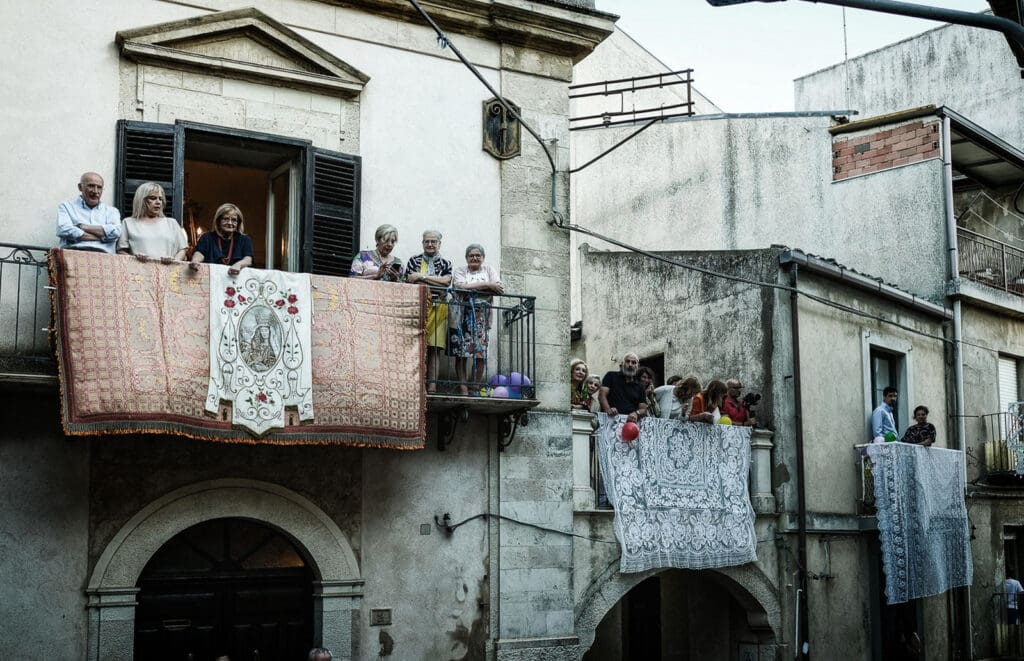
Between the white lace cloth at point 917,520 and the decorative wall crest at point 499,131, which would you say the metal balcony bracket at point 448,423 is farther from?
the white lace cloth at point 917,520

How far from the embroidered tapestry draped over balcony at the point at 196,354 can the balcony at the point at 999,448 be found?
1197 cm

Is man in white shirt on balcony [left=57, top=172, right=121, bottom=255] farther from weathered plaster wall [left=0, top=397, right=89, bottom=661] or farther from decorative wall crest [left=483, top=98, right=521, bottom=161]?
decorative wall crest [left=483, top=98, right=521, bottom=161]

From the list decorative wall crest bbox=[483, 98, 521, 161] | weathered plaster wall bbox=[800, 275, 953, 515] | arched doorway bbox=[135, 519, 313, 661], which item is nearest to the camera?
arched doorway bbox=[135, 519, 313, 661]

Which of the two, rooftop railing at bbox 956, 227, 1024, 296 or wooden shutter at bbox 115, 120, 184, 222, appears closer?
wooden shutter at bbox 115, 120, 184, 222

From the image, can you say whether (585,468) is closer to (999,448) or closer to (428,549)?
(428,549)

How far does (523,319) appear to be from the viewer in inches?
521

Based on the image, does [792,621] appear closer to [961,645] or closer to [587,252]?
[961,645]

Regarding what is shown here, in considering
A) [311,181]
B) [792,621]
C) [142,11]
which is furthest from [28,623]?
[792,621]

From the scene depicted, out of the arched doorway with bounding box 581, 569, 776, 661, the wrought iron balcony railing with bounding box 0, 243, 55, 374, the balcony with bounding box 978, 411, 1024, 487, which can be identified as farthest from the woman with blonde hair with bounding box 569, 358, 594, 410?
the balcony with bounding box 978, 411, 1024, 487

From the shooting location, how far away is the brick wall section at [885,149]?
20000 millimetres

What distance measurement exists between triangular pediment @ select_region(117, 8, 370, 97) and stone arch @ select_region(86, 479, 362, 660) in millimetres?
3999

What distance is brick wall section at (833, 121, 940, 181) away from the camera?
787 inches

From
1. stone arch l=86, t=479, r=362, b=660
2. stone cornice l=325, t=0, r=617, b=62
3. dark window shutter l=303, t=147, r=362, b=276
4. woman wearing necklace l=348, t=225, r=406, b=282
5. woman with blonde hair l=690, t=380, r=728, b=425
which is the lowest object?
stone arch l=86, t=479, r=362, b=660

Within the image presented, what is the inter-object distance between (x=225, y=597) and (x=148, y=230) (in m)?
3.62
